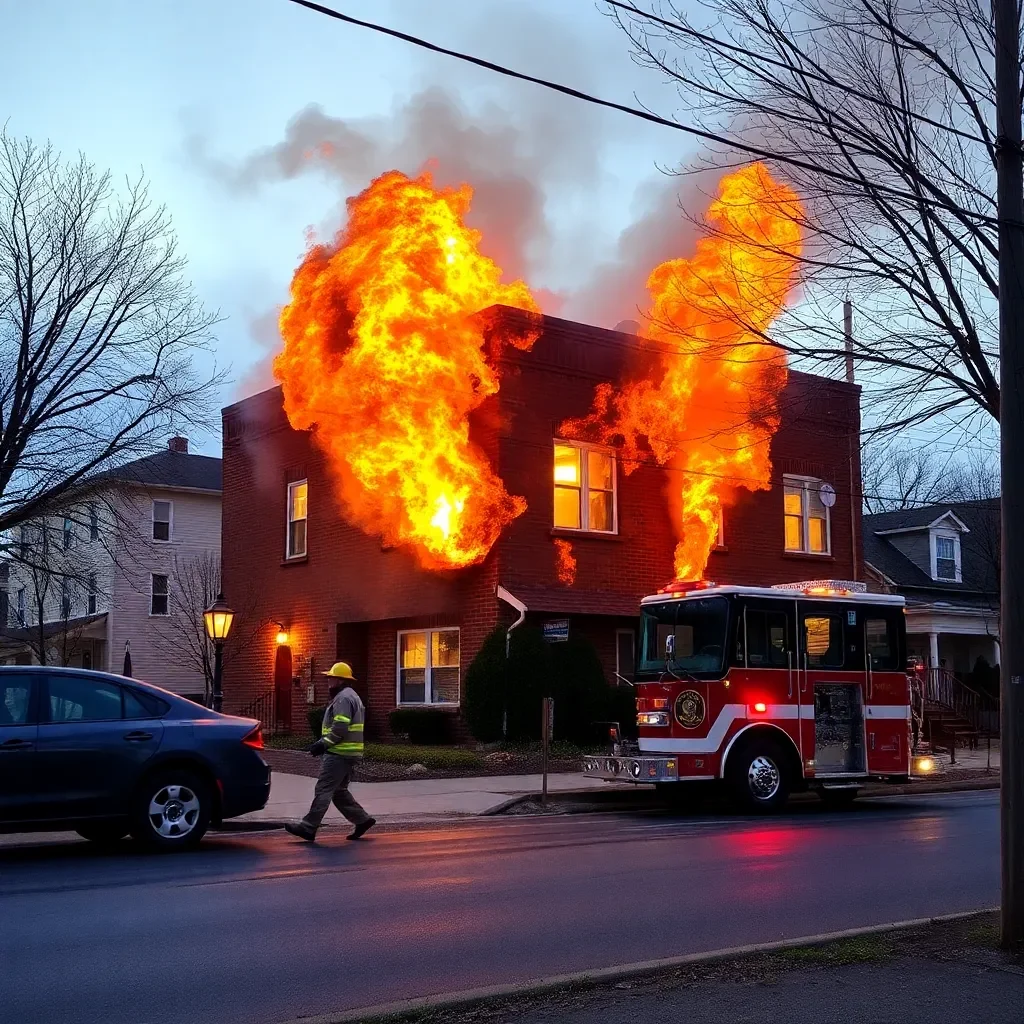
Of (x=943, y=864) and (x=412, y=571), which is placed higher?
(x=412, y=571)

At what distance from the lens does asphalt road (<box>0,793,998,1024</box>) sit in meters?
6.28

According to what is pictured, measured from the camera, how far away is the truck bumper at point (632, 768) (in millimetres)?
14953

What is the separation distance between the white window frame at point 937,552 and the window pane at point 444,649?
19.3 metres

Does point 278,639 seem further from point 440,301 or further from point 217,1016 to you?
point 217,1016

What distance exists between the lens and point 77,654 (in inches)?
1602

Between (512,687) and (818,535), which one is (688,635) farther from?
(818,535)

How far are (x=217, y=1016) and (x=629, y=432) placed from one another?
61.6ft

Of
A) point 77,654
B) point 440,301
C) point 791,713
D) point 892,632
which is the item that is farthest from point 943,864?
point 77,654

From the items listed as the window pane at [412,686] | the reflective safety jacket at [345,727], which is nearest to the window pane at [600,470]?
the window pane at [412,686]

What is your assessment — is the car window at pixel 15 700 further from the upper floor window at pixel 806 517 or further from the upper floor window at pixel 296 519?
the upper floor window at pixel 806 517

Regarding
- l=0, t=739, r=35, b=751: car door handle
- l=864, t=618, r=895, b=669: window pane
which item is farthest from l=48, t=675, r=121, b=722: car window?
l=864, t=618, r=895, b=669: window pane

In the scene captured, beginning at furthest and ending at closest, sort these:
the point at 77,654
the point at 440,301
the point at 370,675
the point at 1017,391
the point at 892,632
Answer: the point at 77,654, the point at 370,675, the point at 440,301, the point at 892,632, the point at 1017,391

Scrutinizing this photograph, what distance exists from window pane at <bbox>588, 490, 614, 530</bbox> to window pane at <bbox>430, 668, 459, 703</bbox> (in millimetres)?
3808

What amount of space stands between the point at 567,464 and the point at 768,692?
28.5 ft
